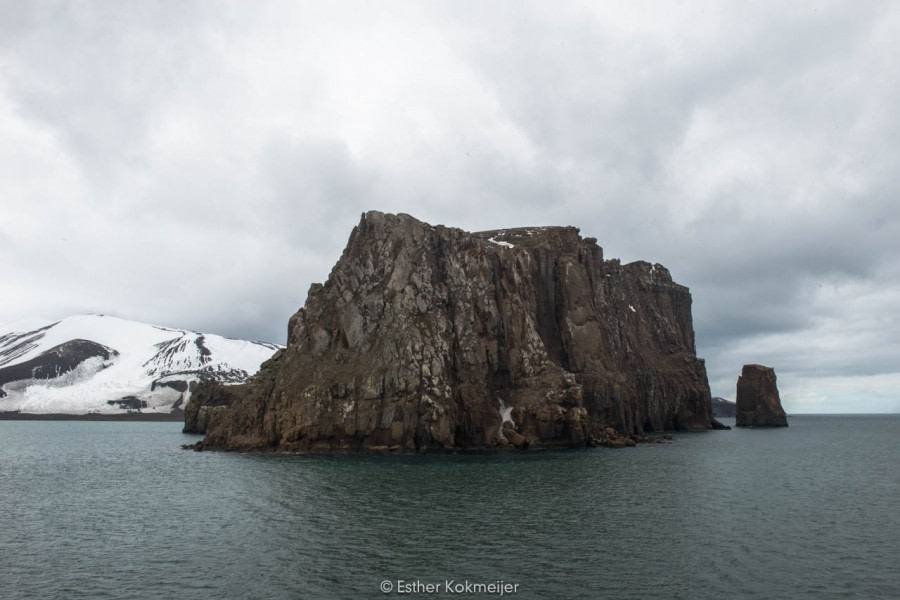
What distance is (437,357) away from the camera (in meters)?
104

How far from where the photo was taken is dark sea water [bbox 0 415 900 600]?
3168cm

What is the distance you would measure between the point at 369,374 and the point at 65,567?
2651 inches

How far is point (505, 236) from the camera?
15325 cm

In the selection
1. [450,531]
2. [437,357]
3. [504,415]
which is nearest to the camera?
[450,531]

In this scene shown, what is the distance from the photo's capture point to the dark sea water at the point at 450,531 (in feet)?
104

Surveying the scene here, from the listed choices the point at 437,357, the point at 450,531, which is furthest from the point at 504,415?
the point at 450,531

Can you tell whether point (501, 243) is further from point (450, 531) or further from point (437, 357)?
point (450, 531)

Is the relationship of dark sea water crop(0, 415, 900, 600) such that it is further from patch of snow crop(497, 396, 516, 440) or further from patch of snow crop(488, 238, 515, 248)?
patch of snow crop(488, 238, 515, 248)

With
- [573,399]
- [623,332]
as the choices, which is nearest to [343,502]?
[573,399]

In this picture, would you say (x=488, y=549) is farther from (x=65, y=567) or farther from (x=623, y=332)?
(x=623, y=332)

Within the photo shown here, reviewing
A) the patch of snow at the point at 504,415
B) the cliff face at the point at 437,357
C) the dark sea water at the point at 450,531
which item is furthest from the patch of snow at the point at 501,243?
the dark sea water at the point at 450,531

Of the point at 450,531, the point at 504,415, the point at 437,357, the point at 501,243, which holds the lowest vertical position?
the point at 450,531

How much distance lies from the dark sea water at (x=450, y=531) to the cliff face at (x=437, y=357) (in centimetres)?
1977

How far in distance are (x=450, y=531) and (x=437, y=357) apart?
61.9 m
